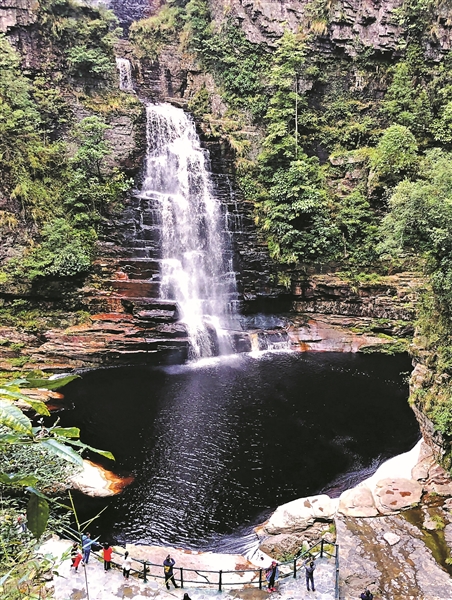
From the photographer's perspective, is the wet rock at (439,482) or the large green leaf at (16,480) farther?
the wet rock at (439,482)

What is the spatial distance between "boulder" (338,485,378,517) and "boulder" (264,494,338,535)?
432mm

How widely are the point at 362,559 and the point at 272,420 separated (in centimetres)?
903

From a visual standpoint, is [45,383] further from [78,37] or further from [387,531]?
[78,37]

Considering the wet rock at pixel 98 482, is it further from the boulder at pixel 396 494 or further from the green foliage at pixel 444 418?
the green foliage at pixel 444 418

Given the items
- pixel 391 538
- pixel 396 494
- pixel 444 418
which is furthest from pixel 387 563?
pixel 444 418

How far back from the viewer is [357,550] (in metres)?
10.0

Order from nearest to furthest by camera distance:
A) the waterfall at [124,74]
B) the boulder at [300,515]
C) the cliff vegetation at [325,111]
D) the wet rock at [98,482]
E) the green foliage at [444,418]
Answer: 1. the boulder at [300,515]
2. the green foliage at [444,418]
3. the wet rock at [98,482]
4. the cliff vegetation at [325,111]
5. the waterfall at [124,74]

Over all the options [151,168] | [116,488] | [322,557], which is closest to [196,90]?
[151,168]

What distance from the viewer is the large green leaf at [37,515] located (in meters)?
1.96

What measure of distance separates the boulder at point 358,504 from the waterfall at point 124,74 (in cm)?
3550

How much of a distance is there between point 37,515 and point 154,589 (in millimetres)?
9407

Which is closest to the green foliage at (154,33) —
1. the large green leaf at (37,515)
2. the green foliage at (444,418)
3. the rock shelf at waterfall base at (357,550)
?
the green foliage at (444,418)

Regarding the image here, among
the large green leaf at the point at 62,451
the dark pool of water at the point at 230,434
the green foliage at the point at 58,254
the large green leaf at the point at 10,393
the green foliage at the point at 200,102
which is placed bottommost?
the dark pool of water at the point at 230,434

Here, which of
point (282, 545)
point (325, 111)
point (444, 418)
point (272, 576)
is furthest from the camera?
point (325, 111)
